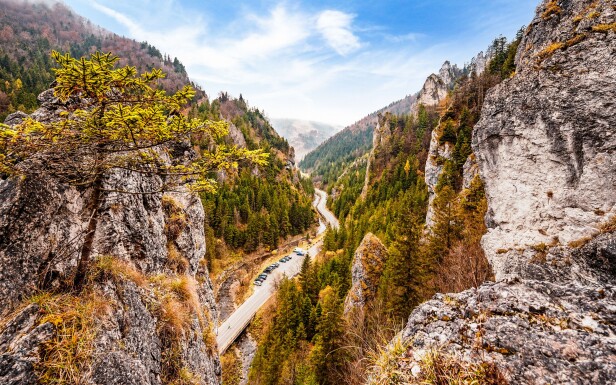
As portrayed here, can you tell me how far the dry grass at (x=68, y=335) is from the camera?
4828 millimetres

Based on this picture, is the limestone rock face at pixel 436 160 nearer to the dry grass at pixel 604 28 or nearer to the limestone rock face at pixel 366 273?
the limestone rock face at pixel 366 273

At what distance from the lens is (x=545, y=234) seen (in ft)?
50.5

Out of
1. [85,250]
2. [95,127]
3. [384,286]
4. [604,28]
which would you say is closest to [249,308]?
[384,286]

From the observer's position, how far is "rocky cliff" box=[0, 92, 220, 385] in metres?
5.01

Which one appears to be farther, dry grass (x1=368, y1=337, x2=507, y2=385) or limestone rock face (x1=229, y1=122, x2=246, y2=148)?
limestone rock face (x1=229, y1=122, x2=246, y2=148)

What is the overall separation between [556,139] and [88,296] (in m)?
22.7

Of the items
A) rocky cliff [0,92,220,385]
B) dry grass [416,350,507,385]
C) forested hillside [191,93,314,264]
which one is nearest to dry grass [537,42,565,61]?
dry grass [416,350,507,385]

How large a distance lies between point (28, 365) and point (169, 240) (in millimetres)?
8172

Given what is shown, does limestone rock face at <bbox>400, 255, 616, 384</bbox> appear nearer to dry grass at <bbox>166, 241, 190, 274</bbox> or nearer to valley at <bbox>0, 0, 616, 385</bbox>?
valley at <bbox>0, 0, 616, 385</bbox>

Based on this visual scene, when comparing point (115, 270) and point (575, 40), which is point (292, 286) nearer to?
point (115, 270)

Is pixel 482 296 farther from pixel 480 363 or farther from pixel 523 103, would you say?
pixel 523 103

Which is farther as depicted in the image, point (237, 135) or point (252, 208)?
point (237, 135)

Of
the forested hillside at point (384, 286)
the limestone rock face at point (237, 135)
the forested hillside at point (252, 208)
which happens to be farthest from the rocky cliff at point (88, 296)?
the limestone rock face at point (237, 135)

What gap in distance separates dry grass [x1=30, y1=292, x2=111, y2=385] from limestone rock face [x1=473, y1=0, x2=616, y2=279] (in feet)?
50.0
